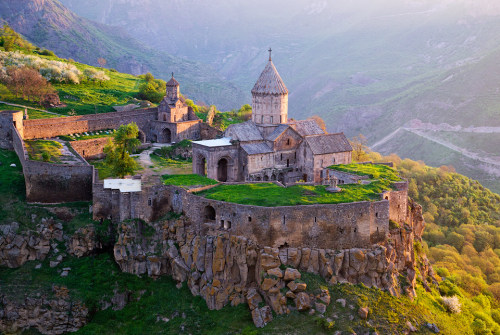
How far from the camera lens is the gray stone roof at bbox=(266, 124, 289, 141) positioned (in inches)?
1593

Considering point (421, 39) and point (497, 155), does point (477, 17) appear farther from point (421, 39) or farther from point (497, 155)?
point (497, 155)

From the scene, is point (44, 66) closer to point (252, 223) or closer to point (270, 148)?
point (270, 148)

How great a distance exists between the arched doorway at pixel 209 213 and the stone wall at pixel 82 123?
20.9 m

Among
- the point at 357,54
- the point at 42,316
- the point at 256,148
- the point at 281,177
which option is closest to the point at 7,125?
the point at 42,316

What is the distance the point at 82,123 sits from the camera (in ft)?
158

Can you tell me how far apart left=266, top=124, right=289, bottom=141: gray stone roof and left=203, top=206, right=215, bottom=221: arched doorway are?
11.2 meters

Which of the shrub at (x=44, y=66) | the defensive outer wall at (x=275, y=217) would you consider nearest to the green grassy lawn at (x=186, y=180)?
the defensive outer wall at (x=275, y=217)

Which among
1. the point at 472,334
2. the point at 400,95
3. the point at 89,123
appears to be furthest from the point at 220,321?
the point at 400,95

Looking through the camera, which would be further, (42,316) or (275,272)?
(42,316)

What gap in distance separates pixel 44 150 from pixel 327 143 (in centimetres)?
2069

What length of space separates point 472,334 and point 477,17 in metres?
114

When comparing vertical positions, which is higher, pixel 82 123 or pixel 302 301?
pixel 82 123

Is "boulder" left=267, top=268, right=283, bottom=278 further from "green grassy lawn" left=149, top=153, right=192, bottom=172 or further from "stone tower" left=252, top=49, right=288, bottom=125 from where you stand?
"stone tower" left=252, top=49, right=288, bottom=125

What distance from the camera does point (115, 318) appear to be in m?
29.8
